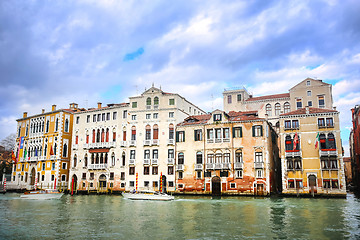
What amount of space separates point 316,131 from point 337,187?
6.65m

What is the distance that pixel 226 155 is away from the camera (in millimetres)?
40938

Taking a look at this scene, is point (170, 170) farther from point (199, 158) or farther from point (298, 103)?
point (298, 103)

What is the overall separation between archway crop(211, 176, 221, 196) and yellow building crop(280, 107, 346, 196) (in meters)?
7.77

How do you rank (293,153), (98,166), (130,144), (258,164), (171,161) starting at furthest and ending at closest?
(98,166) → (130,144) → (171,161) → (258,164) → (293,153)

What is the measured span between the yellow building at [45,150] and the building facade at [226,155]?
2032 cm

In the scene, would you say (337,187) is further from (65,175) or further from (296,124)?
(65,175)

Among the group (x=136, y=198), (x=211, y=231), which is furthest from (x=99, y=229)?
(x=136, y=198)

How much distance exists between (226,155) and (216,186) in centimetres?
410

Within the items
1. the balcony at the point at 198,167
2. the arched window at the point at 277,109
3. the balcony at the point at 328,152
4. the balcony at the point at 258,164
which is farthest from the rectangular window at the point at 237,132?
the arched window at the point at 277,109

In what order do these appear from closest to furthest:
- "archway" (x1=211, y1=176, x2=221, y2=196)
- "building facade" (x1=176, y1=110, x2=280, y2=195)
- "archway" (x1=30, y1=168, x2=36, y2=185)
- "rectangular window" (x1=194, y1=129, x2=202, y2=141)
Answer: "building facade" (x1=176, y1=110, x2=280, y2=195), "archway" (x1=211, y1=176, x2=221, y2=196), "rectangular window" (x1=194, y1=129, x2=202, y2=141), "archway" (x1=30, y1=168, x2=36, y2=185)

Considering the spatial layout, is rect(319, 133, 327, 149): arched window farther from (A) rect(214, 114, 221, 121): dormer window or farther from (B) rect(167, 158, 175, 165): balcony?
(B) rect(167, 158, 175, 165): balcony

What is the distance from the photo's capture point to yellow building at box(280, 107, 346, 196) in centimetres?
3691

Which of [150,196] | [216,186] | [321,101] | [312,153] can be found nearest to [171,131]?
[216,186]

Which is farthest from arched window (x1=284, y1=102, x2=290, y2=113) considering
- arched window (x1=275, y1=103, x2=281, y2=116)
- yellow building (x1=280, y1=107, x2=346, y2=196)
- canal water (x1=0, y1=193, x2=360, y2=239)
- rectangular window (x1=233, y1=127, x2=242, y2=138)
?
canal water (x1=0, y1=193, x2=360, y2=239)
